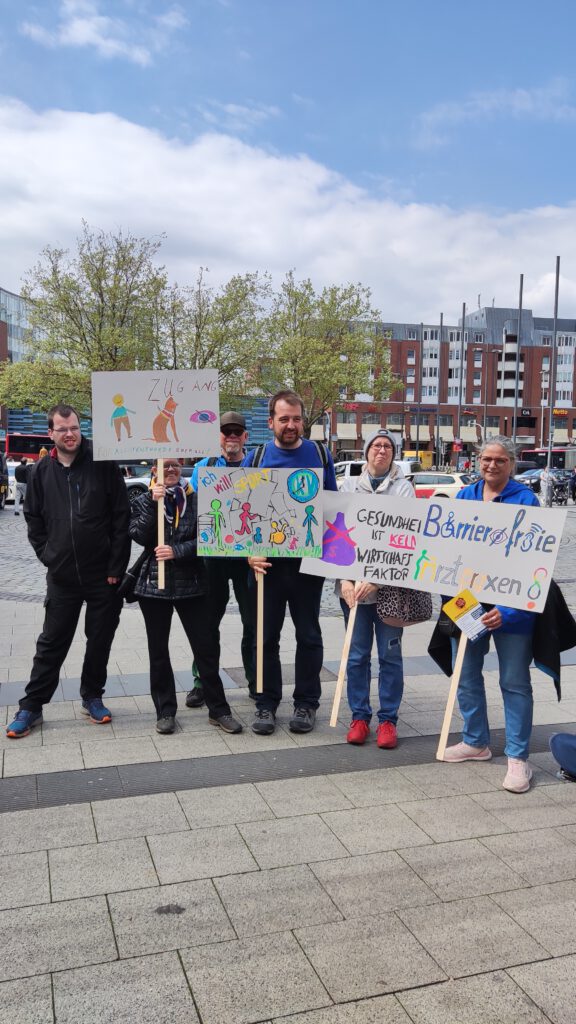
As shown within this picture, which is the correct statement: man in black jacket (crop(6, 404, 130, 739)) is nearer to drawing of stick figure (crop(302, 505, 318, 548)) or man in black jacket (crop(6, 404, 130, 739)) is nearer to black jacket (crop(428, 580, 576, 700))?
drawing of stick figure (crop(302, 505, 318, 548))

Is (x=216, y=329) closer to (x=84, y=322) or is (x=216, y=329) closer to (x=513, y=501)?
(x=84, y=322)

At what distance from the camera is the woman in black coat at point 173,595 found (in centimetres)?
496

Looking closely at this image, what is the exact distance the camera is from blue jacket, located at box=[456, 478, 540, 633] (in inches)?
171

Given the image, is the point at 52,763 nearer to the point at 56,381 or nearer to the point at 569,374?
the point at 56,381

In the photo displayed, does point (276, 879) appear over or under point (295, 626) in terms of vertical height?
under

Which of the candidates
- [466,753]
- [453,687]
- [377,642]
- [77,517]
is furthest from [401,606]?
[77,517]

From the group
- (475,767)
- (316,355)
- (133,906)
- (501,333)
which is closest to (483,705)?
(475,767)

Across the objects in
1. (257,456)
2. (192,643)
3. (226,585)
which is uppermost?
(257,456)

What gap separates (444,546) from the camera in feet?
15.3

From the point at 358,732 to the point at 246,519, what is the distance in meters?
1.49

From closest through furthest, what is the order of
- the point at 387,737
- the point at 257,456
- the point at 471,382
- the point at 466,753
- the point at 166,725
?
the point at 466,753 < the point at 387,737 < the point at 166,725 < the point at 257,456 < the point at 471,382

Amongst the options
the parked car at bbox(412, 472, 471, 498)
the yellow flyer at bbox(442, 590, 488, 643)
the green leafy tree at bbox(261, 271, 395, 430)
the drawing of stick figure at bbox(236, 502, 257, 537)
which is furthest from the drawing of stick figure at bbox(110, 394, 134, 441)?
the green leafy tree at bbox(261, 271, 395, 430)

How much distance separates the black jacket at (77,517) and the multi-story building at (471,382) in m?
91.8

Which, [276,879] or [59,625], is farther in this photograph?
[59,625]
